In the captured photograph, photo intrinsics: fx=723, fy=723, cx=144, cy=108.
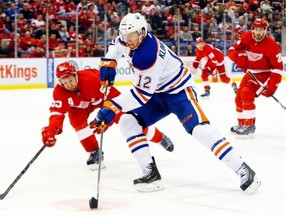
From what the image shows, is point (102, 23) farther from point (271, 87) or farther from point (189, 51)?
point (271, 87)

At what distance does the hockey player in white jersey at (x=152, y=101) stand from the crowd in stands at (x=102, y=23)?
900cm

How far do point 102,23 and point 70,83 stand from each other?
998cm

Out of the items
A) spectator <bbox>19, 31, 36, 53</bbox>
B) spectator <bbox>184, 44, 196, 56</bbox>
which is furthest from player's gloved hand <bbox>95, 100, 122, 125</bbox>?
spectator <bbox>184, 44, 196, 56</bbox>

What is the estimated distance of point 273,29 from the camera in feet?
55.8

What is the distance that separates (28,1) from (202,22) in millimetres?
4006

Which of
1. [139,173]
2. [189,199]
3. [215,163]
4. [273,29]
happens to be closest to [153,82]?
[189,199]

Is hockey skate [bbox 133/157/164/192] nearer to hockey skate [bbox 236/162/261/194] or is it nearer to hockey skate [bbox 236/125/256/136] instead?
hockey skate [bbox 236/162/261/194]

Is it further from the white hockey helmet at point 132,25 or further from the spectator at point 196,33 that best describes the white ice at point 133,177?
the spectator at point 196,33

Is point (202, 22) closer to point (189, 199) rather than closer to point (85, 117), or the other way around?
point (85, 117)

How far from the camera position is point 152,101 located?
4.63 m

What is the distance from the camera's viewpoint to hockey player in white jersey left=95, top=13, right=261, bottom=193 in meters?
4.24

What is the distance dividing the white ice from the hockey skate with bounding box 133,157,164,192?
0.05 m

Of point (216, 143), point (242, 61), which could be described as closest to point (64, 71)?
point (216, 143)

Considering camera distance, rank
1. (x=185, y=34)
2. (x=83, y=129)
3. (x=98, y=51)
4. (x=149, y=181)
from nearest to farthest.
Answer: (x=149, y=181), (x=83, y=129), (x=98, y=51), (x=185, y=34)
